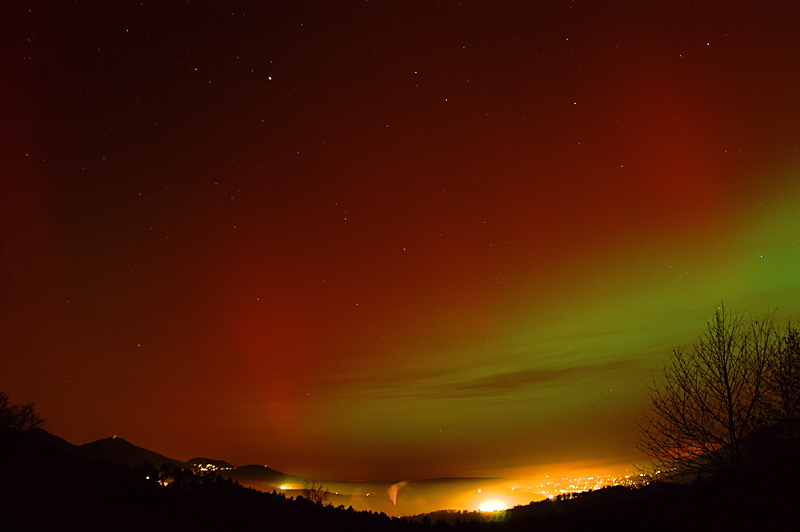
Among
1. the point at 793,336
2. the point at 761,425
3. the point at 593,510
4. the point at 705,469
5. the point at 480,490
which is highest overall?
the point at 793,336

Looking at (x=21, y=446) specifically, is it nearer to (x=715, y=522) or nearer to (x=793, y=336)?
(x=715, y=522)

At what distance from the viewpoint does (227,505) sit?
15188mm

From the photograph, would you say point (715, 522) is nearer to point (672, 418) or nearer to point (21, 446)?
point (672, 418)

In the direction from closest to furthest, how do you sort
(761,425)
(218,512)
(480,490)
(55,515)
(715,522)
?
1. (55,515)
2. (715,522)
3. (761,425)
4. (218,512)
5. (480,490)

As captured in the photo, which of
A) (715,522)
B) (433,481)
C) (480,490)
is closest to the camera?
(715,522)

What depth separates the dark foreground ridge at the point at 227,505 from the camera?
8.78 meters

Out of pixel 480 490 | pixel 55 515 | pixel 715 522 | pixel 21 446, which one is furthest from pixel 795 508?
pixel 480 490

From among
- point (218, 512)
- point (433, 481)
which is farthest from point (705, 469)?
point (433, 481)

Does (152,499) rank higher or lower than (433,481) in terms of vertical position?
higher

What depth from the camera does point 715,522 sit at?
30.3 feet

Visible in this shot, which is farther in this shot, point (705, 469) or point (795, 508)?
point (705, 469)

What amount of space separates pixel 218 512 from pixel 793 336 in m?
16.9

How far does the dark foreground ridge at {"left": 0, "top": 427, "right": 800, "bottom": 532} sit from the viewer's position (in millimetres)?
8781

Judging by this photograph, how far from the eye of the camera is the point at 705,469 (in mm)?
12906
